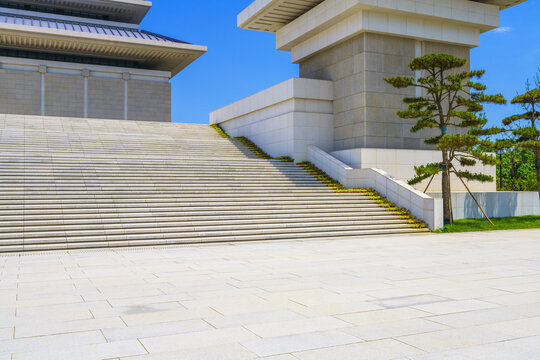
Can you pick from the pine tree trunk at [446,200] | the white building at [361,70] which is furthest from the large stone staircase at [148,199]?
the white building at [361,70]

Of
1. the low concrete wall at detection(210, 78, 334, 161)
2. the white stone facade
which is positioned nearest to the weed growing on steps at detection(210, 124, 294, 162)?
the low concrete wall at detection(210, 78, 334, 161)

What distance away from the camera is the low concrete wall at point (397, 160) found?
2164 cm

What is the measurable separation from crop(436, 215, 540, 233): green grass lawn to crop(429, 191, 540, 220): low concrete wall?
658 mm

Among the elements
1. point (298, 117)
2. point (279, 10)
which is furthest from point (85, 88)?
Result: point (298, 117)

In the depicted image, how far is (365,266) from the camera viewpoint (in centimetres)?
968

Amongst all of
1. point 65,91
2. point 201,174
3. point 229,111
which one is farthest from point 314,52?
point 65,91

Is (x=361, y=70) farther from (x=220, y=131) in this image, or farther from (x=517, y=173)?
(x=517, y=173)

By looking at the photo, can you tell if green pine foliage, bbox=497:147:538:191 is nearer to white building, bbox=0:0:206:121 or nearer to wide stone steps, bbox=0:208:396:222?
wide stone steps, bbox=0:208:396:222

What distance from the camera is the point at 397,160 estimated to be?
72.5 ft

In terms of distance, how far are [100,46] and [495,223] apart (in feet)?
103

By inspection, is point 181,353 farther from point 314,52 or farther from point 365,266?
point 314,52

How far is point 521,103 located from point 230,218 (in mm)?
13593

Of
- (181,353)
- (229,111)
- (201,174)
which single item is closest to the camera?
(181,353)

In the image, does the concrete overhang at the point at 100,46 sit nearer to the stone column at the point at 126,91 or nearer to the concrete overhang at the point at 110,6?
the stone column at the point at 126,91
